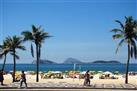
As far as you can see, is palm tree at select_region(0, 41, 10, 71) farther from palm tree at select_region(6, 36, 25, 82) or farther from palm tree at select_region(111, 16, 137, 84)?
palm tree at select_region(111, 16, 137, 84)

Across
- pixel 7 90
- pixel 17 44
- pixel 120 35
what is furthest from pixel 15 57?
pixel 7 90

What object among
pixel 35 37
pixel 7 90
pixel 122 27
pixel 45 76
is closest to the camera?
pixel 7 90

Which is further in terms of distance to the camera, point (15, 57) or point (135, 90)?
point (15, 57)

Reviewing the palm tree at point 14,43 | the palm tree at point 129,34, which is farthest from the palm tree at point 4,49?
the palm tree at point 129,34

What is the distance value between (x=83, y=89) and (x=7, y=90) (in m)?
6.14

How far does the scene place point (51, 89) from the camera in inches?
1442

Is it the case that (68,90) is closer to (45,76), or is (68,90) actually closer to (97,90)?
(97,90)

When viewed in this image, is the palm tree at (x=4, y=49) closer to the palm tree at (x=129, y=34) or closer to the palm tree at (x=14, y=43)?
the palm tree at (x=14, y=43)

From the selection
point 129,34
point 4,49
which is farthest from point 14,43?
point 129,34

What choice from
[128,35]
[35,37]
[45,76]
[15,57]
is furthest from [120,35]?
[45,76]

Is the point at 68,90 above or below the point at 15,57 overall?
below

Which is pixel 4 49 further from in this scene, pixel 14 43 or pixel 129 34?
pixel 129 34

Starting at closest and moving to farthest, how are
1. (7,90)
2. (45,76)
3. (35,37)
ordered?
(7,90) < (35,37) < (45,76)

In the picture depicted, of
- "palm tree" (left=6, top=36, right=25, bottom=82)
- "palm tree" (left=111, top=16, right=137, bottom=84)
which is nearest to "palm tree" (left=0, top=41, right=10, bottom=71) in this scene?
"palm tree" (left=6, top=36, right=25, bottom=82)
